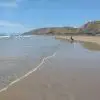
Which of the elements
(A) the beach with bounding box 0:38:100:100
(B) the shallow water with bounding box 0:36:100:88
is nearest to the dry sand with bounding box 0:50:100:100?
(A) the beach with bounding box 0:38:100:100

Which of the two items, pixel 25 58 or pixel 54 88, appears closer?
pixel 54 88

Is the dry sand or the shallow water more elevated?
the dry sand

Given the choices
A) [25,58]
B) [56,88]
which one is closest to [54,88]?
[56,88]

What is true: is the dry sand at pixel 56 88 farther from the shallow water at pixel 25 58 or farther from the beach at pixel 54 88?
the shallow water at pixel 25 58

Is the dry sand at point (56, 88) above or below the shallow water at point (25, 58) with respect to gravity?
above

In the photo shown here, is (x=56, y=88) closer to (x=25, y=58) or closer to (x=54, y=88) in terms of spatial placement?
(x=54, y=88)

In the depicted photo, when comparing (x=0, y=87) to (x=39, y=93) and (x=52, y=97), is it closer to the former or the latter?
(x=39, y=93)

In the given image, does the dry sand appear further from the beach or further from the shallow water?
the shallow water

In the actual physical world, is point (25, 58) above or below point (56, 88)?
below

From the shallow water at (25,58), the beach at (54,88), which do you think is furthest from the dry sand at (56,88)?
the shallow water at (25,58)

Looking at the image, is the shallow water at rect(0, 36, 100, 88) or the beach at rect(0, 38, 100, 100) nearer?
the beach at rect(0, 38, 100, 100)

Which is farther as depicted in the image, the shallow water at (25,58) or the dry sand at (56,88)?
the shallow water at (25,58)

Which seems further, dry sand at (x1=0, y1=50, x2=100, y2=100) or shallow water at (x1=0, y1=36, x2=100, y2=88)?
shallow water at (x1=0, y1=36, x2=100, y2=88)

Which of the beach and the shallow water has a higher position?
the beach
